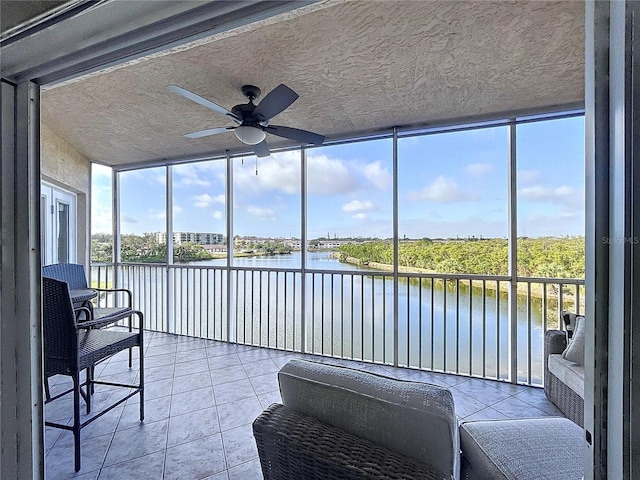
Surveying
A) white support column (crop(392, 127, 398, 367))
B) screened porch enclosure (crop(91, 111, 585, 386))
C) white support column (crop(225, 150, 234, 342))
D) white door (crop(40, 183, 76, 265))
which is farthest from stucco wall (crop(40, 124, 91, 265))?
white support column (crop(392, 127, 398, 367))

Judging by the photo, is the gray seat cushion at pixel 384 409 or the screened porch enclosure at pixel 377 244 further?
the screened porch enclosure at pixel 377 244

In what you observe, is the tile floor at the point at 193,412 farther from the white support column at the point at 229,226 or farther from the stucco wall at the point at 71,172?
the stucco wall at the point at 71,172

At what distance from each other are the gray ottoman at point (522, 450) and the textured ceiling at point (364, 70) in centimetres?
202

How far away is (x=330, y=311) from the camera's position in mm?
3900

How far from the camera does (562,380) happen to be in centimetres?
223

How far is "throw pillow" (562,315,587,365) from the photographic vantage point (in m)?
2.13

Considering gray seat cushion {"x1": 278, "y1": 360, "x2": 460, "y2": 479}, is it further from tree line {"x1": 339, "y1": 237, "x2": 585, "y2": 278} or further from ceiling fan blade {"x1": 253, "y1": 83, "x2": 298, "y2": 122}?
tree line {"x1": 339, "y1": 237, "x2": 585, "y2": 278}

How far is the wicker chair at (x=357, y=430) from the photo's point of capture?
2.90ft

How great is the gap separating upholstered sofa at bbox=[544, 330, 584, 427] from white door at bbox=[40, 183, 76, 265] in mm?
5050

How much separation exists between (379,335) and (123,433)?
249 cm

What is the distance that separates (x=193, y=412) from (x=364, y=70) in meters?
2.90

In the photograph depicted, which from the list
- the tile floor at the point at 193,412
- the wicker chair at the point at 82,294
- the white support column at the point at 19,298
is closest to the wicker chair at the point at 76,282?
the wicker chair at the point at 82,294

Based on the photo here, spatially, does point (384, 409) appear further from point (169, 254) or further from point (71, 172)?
point (71, 172)

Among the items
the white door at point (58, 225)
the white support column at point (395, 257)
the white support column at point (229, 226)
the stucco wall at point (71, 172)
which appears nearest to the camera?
the white support column at point (395, 257)
